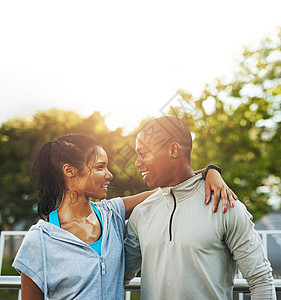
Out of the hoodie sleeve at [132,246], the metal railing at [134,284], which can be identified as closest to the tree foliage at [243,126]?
the metal railing at [134,284]

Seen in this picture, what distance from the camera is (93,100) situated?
9.42 m

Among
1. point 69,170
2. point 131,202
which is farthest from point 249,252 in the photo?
point 69,170

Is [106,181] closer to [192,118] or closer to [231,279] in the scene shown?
[231,279]

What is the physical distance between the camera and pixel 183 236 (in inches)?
61.6

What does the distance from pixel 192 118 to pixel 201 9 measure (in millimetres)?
2478

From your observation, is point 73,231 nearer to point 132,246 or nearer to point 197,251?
point 132,246

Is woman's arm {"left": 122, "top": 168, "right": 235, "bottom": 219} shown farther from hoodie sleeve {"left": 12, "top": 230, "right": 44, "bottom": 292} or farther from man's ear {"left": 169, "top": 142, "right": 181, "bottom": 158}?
hoodie sleeve {"left": 12, "top": 230, "right": 44, "bottom": 292}

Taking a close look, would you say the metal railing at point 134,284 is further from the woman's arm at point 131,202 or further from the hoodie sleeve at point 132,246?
the woman's arm at point 131,202

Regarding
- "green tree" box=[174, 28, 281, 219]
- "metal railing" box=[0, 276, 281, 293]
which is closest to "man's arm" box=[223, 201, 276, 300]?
"metal railing" box=[0, 276, 281, 293]

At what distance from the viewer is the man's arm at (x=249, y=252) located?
149 cm

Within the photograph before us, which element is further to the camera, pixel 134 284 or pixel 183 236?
pixel 134 284

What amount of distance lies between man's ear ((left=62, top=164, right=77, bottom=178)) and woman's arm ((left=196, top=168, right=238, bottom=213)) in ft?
1.84

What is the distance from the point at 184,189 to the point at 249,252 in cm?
36

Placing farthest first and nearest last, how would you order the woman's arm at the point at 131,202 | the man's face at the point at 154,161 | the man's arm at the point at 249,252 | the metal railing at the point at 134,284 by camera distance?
the metal railing at the point at 134,284, the woman's arm at the point at 131,202, the man's face at the point at 154,161, the man's arm at the point at 249,252
